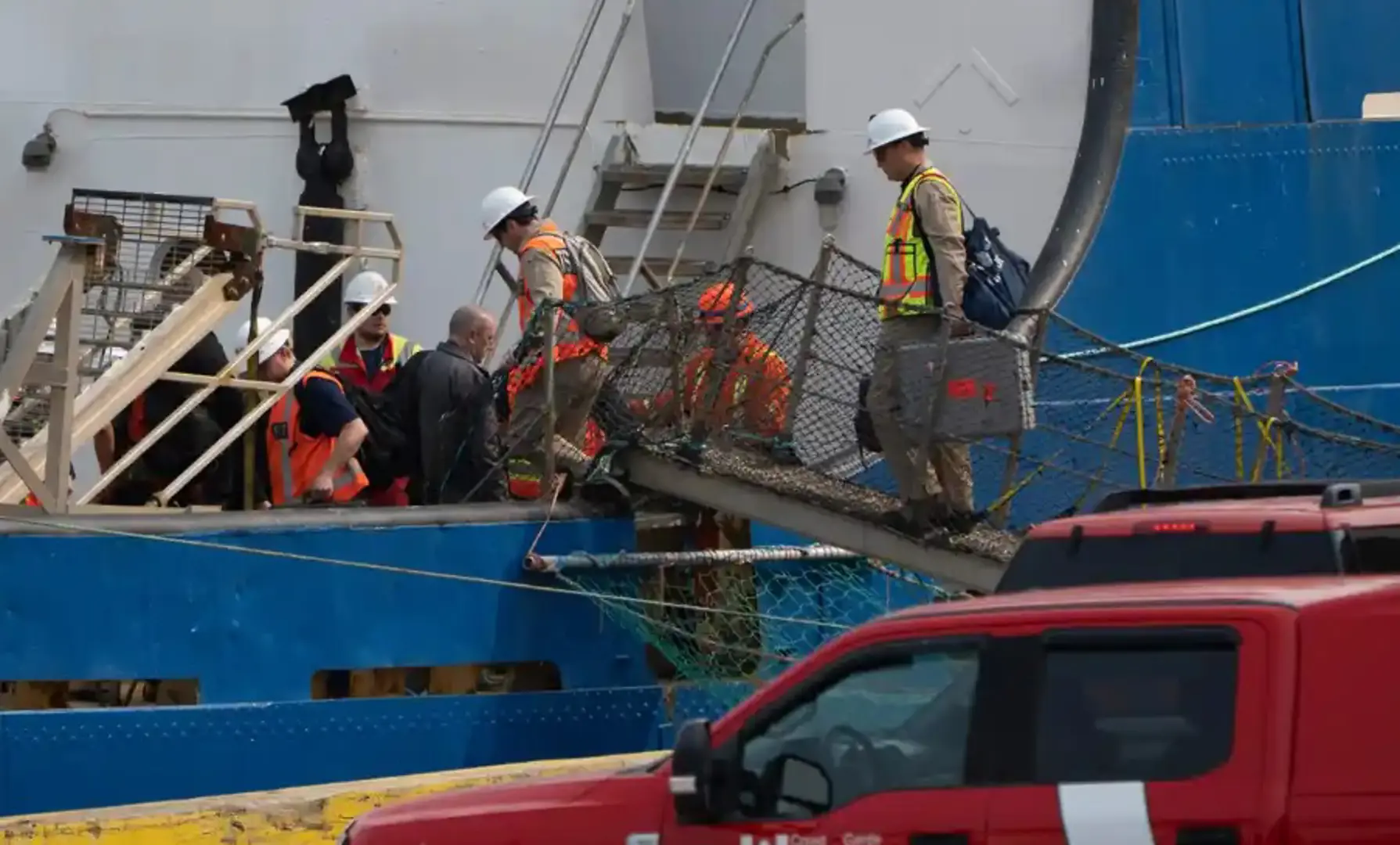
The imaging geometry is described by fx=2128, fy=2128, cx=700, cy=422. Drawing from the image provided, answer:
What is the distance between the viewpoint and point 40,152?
11.4 meters

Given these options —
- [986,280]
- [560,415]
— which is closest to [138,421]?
[560,415]

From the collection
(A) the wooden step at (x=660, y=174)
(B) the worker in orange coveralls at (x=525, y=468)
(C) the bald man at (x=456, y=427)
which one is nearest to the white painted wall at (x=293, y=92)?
(A) the wooden step at (x=660, y=174)

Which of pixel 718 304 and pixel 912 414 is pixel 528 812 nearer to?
pixel 912 414

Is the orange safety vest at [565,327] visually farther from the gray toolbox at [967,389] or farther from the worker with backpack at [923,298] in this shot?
the gray toolbox at [967,389]

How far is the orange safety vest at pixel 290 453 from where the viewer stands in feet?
31.2

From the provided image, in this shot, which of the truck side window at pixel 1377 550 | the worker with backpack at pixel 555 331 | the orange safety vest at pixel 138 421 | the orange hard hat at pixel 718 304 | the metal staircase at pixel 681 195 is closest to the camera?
the truck side window at pixel 1377 550

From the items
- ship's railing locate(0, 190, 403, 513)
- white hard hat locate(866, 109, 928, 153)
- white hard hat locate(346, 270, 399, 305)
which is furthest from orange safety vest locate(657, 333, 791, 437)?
white hard hat locate(346, 270, 399, 305)

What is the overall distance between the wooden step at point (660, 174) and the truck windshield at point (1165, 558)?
244 inches

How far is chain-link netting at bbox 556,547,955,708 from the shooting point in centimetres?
821

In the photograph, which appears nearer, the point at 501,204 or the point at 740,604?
the point at 740,604

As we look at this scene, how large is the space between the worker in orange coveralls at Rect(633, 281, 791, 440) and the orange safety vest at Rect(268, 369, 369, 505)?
6.16 feet

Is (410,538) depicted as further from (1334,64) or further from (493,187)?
(1334,64)

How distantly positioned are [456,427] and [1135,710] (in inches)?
199

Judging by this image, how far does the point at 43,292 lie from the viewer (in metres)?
7.85
